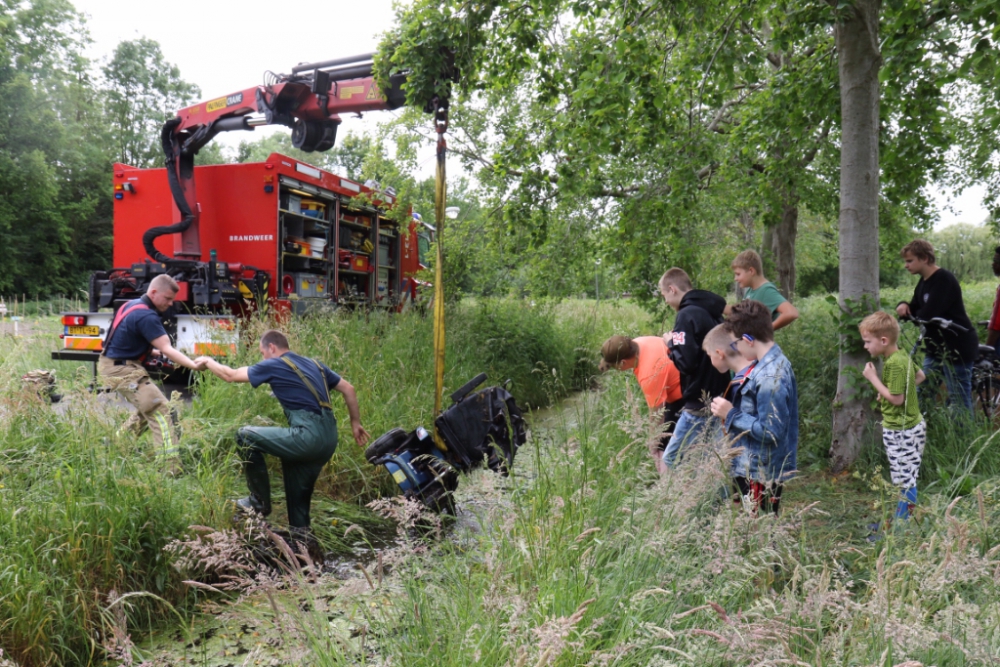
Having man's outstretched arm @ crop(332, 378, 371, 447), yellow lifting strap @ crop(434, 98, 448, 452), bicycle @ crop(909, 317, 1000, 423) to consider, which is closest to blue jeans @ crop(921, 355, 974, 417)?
bicycle @ crop(909, 317, 1000, 423)

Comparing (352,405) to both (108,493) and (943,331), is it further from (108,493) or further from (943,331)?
(943,331)

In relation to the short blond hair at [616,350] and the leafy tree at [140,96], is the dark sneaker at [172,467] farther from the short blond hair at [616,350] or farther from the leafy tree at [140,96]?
the leafy tree at [140,96]

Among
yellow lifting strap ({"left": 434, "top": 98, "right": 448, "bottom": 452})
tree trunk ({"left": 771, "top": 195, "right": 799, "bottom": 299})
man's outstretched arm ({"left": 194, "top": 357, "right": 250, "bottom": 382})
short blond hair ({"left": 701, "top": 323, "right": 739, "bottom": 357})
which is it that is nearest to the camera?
short blond hair ({"left": 701, "top": 323, "right": 739, "bottom": 357})

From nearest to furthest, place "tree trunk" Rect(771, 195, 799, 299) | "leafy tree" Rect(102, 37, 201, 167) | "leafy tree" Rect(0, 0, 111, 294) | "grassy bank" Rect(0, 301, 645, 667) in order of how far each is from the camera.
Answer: "grassy bank" Rect(0, 301, 645, 667), "tree trunk" Rect(771, 195, 799, 299), "leafy tree" Rect(0, 0, 111, 294), "leafy tree" Rect(102, 37, 201, 167)

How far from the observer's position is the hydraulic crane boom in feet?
26.3

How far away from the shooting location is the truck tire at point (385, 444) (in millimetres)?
4434

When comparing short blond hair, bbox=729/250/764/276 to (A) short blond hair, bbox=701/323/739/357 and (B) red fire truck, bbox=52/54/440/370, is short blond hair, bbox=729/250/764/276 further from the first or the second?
(B) red fire truck, bbox=52/54/440/370

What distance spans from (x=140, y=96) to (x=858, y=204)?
4376 cm

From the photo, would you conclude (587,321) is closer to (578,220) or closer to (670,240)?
(578,220)

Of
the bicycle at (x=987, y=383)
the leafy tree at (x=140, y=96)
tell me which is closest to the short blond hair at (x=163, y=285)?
the bicycle at (x=987, y=383)

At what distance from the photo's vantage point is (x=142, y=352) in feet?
17.0

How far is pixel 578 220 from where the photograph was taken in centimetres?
881

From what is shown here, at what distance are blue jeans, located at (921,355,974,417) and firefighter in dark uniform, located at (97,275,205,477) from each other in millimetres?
5310

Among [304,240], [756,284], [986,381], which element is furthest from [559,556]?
[304,240]
